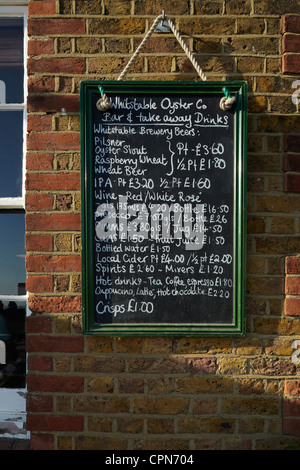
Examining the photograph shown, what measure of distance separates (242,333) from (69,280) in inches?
41.6

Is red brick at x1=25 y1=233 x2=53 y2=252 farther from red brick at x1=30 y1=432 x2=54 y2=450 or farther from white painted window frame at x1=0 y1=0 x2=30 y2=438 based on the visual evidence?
red brick at x1=30 y1=432 x2=54 y2=450

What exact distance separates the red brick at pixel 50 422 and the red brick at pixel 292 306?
137 cm

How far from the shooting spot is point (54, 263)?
1.99 m

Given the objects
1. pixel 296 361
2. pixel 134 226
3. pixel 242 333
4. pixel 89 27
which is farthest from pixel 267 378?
pixel 89 27

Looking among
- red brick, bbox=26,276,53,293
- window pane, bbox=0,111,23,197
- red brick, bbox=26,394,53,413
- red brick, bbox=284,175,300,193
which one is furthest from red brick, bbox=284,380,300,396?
window pane, bbox=0,111,23,197

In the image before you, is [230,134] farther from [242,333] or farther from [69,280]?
[69,280]

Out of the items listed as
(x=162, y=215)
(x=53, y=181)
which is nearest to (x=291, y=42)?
(x=162, y=215)

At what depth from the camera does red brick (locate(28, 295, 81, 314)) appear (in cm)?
199

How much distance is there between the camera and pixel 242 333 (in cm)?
194

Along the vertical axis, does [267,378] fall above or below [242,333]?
below

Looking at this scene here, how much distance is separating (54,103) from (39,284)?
1.07 meters

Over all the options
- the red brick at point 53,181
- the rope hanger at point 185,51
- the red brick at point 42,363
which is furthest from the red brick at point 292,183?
the red brick at point 42,363

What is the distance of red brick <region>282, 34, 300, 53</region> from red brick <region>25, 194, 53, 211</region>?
1.63 metres

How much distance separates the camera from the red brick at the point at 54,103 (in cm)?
198
